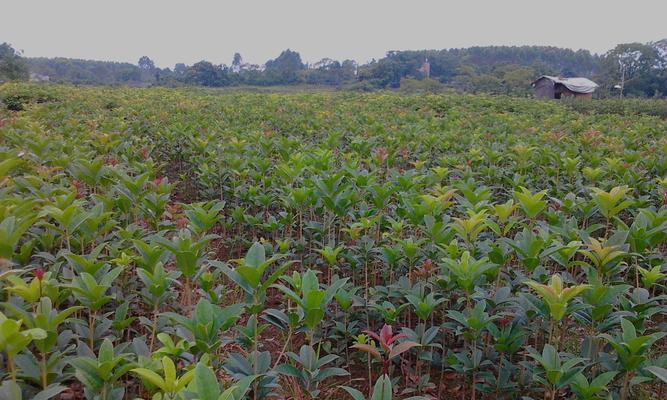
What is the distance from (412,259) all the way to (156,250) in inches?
51.1

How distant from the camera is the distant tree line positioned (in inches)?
1415

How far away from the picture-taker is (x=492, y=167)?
4668 mm

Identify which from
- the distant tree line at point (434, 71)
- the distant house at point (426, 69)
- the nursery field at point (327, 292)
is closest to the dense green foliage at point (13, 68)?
the distant tree line at point (434, 71)

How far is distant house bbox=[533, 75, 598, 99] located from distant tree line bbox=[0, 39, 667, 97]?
963 millimetres

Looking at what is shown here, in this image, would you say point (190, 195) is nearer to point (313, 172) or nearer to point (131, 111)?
point (313, 172)

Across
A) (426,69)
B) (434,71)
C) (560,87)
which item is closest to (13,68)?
(560,87)

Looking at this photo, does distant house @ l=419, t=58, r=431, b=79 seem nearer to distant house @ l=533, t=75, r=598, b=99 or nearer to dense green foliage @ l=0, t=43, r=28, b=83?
distant house @ l=533, t=75, r=598, b=99

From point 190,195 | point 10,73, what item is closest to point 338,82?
point 10,73

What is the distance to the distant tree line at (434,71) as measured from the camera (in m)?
35.9

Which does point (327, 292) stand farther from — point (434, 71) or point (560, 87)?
point (434, 71)

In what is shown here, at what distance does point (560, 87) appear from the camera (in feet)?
107

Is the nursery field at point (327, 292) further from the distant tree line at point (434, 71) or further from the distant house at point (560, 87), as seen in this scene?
the distant house at point (560, 87)

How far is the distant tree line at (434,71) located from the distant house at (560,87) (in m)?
0.96

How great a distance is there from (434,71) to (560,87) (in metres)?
29.0
